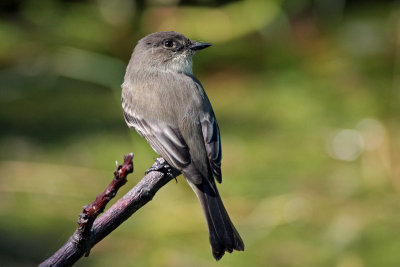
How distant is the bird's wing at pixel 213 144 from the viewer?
2221 millimetres

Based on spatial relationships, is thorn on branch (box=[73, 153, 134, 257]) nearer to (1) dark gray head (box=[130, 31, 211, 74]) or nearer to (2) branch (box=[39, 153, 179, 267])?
(2) branch (box=[39, 153, 179, 267])

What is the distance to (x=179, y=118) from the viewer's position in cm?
240

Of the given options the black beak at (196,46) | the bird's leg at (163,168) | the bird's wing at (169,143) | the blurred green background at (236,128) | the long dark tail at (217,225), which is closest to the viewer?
the long dark tail at (217,225)

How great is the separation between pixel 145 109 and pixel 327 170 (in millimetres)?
1422

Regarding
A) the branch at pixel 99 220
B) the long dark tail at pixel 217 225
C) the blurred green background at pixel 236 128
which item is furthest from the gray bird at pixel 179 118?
the blurred green background at pixel 236 128

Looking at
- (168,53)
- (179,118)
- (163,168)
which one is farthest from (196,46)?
(163,168)

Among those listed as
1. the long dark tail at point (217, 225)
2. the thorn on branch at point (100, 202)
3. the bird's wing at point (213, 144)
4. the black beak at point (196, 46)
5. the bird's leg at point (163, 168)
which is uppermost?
the black beak at point (196, 46)

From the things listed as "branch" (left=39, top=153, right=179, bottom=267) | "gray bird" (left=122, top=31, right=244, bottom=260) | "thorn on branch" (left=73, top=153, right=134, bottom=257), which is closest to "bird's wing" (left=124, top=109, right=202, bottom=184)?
"gray bird" (left=122, top=31, right=244, bottom=260)

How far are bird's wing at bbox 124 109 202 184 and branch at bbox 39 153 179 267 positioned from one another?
45 cm

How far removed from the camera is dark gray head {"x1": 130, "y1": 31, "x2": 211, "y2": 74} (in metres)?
2.77

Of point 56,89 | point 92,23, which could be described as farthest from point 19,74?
point 92,23

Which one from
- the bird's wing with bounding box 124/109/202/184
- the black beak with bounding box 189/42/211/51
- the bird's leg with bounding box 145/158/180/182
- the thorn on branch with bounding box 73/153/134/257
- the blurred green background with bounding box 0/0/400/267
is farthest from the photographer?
the blurred green background with bounding box 0/0/400/267

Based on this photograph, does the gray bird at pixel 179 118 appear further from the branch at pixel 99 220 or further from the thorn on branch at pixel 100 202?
the thorn on branch at pixel 100 202

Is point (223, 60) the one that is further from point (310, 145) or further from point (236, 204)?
point (236, 204)
